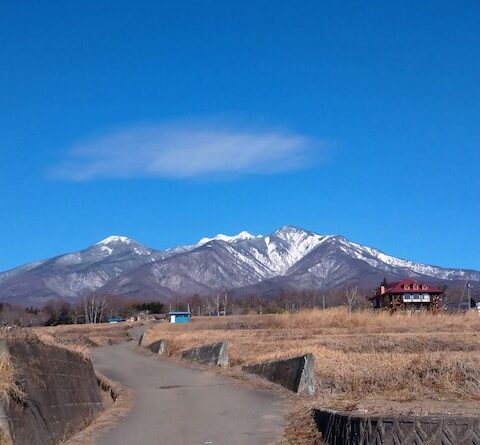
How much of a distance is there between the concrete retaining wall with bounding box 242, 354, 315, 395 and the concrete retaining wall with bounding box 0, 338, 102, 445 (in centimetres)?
390

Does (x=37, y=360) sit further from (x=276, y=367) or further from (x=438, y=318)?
(x=438, y=318)

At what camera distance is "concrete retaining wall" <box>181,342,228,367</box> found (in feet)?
71.4

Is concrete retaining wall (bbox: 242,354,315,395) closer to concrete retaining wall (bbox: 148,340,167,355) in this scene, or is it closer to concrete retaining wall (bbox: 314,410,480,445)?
concrete retaining wall (bbox: 314,410,480,445)

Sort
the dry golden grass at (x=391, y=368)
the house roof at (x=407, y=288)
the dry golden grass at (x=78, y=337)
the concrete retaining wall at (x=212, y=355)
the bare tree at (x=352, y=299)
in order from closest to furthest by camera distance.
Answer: the dry golden grass at (x=391, y=368)
the dry golden grass at (x=78, y=337)
the concrete retaining wall at (x=212, y=355)
the bare tree at (x=352, y=299)
the house roof at (x=407, y=288)

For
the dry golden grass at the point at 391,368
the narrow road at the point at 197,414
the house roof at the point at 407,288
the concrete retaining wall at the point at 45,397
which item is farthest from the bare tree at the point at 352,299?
the concrete retaining wall at the point at 45,397

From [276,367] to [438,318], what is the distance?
2714cm

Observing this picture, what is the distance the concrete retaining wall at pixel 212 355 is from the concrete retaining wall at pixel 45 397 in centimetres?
806

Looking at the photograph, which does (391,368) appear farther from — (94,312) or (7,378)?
(94,312)

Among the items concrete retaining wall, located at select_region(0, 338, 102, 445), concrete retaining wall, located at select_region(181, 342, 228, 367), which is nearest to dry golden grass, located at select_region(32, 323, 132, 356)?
concrete retaining wall, located at select_region(0, 338, 102, 445)

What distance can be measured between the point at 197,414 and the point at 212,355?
10.2 m

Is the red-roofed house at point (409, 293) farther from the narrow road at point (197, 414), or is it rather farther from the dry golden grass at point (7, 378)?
the dry golden grass at point (7, 378)

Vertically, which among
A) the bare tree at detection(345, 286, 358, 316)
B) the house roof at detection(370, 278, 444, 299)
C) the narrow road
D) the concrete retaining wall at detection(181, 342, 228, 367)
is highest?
the house roof at detection(370, 278, 444, 299)

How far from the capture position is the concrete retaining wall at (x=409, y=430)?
7.29 metres

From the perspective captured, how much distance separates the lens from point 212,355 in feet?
74.4
